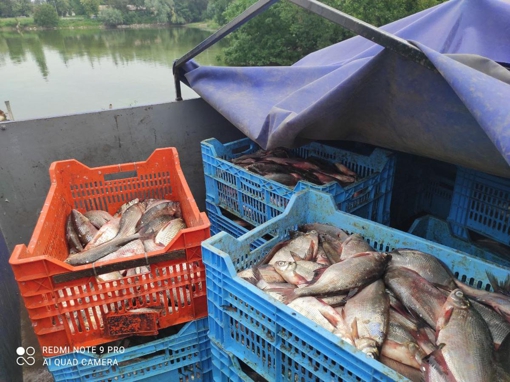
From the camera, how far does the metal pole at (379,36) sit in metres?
1.65

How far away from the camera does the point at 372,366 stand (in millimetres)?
1323

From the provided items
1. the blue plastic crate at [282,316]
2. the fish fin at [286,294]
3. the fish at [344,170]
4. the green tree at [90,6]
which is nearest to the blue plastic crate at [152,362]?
the blue plastic crate at [282,316]

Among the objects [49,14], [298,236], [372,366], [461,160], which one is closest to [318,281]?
[298,236]

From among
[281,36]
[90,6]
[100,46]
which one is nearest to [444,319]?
[281,36]

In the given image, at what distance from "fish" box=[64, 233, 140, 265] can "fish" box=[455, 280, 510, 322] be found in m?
2.19

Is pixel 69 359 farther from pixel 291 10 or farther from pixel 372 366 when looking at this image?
pixel 291 10

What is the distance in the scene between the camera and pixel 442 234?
118 inches

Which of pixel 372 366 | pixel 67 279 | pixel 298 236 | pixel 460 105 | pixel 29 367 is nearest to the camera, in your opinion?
pixel 372 366

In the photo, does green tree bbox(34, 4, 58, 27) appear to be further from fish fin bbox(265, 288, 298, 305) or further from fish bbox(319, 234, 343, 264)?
fish fin bbox(265, 288, 298, 305)

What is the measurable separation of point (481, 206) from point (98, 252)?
2.84 metres

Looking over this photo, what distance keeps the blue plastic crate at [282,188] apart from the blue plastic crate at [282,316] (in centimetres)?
29

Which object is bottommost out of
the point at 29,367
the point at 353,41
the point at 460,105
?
the point at 29,367

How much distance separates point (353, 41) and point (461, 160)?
194cm

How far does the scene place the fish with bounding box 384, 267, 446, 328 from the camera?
182cm
